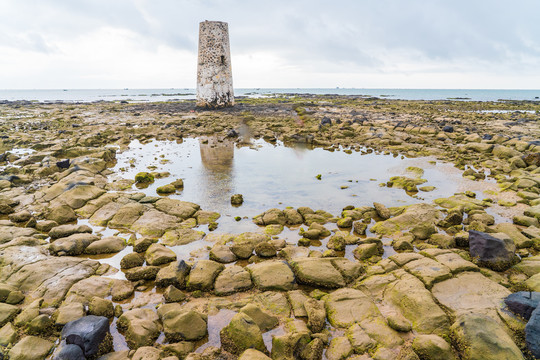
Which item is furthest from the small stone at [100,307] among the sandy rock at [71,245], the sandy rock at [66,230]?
the sandy rock at [66,230]

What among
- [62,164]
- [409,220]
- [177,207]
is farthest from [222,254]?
[62,164]

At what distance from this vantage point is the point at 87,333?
3354 mm

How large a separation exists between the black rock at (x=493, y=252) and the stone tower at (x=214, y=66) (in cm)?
2711

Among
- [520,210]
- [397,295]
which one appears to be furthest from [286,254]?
[520,210]

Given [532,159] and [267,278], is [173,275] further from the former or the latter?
[532,159]

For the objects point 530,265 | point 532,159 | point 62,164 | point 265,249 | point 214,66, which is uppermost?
point 214,66

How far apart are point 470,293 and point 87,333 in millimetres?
5075

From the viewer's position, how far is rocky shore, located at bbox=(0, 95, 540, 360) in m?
3.46

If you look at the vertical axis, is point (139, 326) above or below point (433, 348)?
below

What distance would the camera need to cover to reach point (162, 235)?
21.4ft

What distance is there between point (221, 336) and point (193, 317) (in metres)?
0.46

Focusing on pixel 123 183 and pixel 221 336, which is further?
pixel 123 183

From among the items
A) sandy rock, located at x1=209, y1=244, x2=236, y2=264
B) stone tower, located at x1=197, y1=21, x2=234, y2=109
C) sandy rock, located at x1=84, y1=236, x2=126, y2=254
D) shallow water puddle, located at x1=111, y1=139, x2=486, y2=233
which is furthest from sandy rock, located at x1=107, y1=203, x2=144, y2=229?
stone tower, located at x1=197, y1=21, x2=234, y2=109

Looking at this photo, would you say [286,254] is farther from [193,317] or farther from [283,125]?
[283,125]
